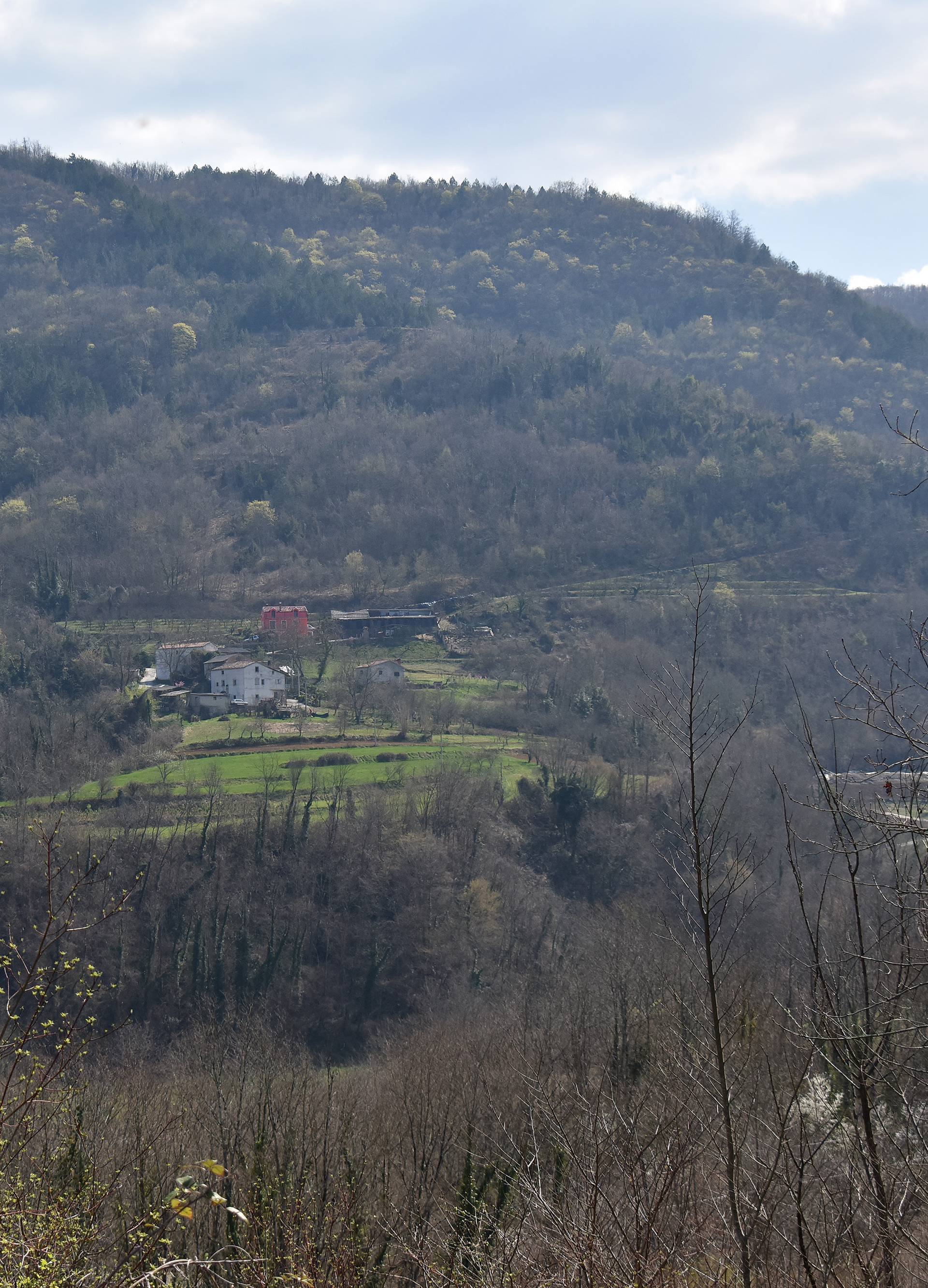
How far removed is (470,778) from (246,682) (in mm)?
16914

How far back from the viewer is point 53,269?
461 feet

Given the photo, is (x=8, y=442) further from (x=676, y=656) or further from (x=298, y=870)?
(x=298, y=870)

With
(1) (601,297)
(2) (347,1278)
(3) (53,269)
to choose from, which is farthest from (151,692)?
(1) (601,297)

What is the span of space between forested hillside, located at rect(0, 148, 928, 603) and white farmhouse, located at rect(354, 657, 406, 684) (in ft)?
63.7

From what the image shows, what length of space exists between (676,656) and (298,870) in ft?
125

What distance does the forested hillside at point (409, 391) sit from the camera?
91.8m

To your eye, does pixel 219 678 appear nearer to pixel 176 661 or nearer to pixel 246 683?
pixel 246 683

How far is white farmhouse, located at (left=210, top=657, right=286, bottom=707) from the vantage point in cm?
6016

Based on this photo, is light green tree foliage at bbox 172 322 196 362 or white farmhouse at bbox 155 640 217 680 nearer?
white farmhouse at bbox 155 640 217 680

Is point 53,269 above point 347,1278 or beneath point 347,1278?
above

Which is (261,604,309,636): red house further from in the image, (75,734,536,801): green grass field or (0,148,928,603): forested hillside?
(75,734,536,801): green grass field

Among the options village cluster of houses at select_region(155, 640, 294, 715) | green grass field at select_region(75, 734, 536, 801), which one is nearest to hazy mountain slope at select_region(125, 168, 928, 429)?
village cluster of houses at select_region(155, 640, 294, 715)

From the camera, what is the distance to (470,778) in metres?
49.7

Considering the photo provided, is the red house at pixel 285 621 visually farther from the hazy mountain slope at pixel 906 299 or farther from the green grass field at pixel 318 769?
the hazy mountain slope at pixel 906 299
